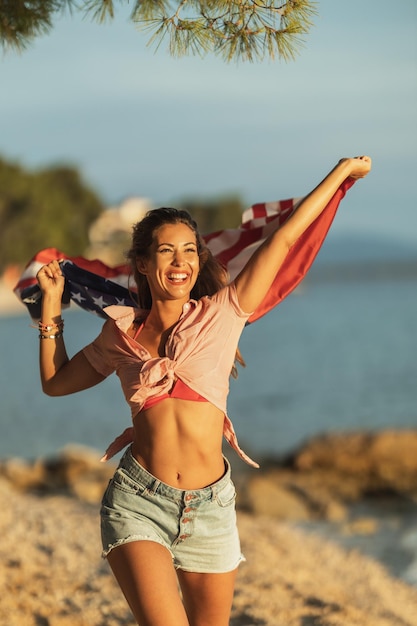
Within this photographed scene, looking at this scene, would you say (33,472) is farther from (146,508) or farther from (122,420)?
(146,508)

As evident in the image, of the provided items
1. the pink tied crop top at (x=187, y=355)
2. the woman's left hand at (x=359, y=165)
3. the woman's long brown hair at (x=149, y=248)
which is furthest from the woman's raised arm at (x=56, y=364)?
the woman's left hand at (x=359, y=165)

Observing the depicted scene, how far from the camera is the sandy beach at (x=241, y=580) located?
544cm

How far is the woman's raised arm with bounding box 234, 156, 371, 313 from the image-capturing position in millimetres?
3502

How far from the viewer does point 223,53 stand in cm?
407

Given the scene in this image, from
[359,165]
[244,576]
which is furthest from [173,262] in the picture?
[244,576]

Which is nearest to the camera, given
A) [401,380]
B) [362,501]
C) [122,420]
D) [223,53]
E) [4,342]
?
[223,53]

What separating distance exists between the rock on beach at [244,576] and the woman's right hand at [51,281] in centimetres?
213

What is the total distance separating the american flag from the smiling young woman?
1.38 feet

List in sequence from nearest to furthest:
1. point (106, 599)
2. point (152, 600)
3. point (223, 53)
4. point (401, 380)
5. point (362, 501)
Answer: point (152, 600) → point (223, 53) → point (106, 599) → point (362, 501) → point (401, 380)

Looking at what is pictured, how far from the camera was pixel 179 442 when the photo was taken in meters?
3.45

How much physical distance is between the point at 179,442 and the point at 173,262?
0.67 m

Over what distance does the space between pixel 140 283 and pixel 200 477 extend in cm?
83

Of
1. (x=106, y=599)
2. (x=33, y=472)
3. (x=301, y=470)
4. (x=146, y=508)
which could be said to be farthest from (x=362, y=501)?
(x=146, y=508)

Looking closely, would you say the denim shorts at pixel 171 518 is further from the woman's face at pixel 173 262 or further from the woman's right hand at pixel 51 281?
the woman's right hand at pixel 51 281
